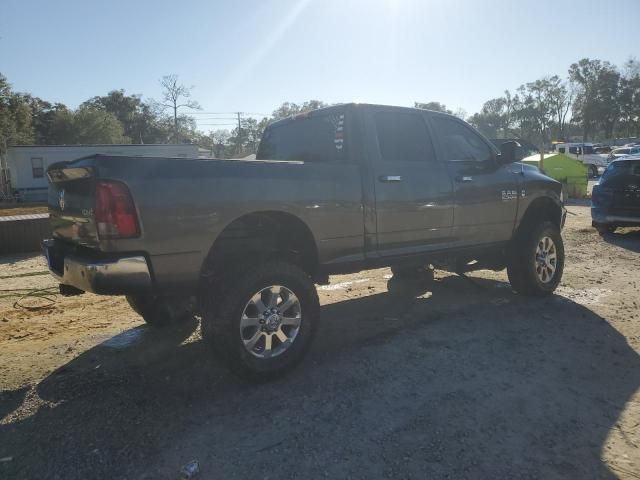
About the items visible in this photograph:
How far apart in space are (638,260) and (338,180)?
6146 mm

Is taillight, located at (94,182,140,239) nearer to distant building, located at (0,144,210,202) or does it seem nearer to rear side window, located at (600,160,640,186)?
rear side window, located at (600,160,640,186)

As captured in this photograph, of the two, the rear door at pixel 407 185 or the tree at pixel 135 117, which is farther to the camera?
the tree at pixel 135 117

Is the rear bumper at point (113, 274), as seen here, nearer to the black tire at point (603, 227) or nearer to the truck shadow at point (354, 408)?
the truck shadow at point (354, 408)

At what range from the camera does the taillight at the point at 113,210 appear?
2.73m

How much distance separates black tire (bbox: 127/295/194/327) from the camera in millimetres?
3656

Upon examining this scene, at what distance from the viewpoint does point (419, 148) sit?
4.45 m

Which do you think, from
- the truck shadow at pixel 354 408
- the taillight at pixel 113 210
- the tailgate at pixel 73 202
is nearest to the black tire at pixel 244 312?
the truck shadow at pixel 354 408

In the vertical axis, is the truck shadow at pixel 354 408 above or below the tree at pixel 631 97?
below

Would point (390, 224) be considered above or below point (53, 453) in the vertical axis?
above

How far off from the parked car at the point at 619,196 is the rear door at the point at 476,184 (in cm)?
521

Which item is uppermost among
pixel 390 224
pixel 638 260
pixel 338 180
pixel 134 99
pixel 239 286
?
pixel 134 99

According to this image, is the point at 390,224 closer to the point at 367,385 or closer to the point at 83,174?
the point at 367,385

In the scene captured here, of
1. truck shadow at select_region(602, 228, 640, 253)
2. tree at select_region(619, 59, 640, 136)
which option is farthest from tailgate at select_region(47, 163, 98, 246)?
tree at select_region(619, 59, 640, 136)

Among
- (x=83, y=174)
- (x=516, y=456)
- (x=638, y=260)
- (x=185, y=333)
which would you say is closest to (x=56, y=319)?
(x=185, y=333)
